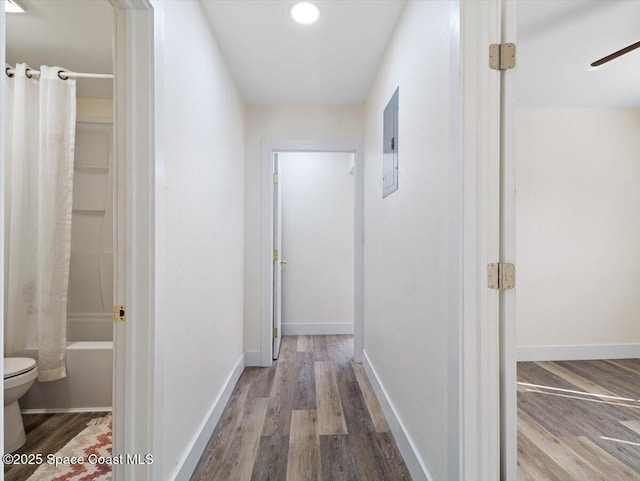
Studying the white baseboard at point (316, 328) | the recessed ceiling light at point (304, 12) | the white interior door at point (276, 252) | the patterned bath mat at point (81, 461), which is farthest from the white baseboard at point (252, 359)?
the recessed ceiling light at point (304, 12)

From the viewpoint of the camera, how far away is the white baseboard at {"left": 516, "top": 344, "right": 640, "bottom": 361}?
10.2 feet

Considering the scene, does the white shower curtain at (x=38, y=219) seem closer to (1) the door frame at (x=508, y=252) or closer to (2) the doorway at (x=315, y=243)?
(2) the doorway at (x=315, y=243)

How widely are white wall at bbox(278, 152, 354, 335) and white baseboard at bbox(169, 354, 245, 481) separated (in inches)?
67.2

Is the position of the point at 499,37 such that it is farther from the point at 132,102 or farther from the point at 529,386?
the point at 529,386

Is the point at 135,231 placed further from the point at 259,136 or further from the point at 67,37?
the point at 259,136

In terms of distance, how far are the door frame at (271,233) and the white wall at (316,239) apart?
106 centimetres

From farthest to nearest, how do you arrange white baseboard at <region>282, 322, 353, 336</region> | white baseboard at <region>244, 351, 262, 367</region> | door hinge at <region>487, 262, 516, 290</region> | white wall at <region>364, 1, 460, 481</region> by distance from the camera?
1. white baseboard at <region>282, 322, 353, 336</region>
2. white baseboard at <region>244, 351, 262, 367</region>
3. white wall at <region>364, 1, 460, 481</region>
4. door hinge at <region>487, 262, 516, 290</region>

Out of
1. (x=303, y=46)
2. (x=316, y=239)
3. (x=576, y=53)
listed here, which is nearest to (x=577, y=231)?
(x=576, y=53)

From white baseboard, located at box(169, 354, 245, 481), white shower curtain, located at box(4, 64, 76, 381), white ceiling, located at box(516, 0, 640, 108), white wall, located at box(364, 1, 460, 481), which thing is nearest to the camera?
white wall, located at box(364, 1, 460, 481)

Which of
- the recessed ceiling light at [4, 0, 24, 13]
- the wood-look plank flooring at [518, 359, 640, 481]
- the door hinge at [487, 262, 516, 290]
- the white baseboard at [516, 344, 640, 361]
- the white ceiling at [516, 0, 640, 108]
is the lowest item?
the wood-look plank flooring at [518, 359, 640, 481]

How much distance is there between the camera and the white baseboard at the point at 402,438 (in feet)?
4.76

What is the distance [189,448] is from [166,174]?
4.24 ft

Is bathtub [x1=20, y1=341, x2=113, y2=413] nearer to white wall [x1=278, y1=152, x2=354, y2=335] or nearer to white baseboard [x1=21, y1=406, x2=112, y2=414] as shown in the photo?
white baseboard [x1=21, y1=406, x2=112, y2=414]

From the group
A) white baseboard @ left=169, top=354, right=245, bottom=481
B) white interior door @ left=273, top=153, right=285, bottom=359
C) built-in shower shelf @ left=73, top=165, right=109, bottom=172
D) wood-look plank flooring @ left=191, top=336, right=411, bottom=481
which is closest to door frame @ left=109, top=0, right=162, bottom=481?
white baseboard @ left=169, top=354, right=245, bottom=481
